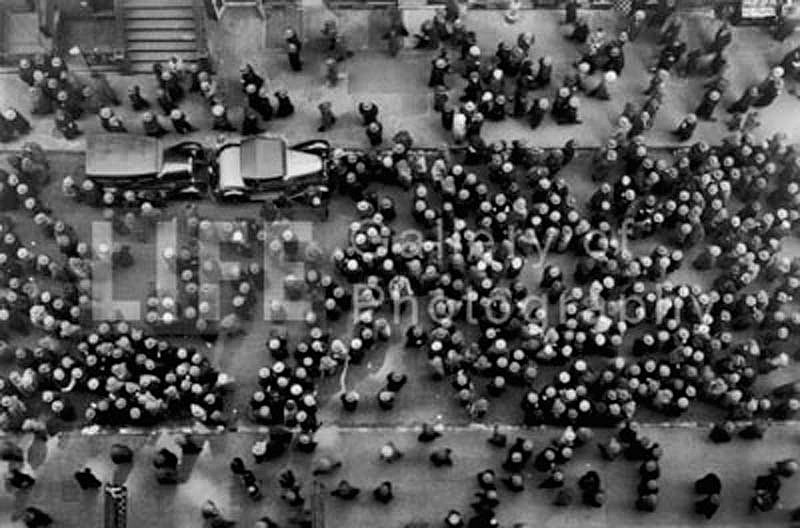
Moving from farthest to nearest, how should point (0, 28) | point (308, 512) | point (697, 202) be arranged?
1. point (0, 28)
2. point (697, 202)
3. point (308, 512)

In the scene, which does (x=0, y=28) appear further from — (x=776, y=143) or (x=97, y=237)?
(x=776, y=143)

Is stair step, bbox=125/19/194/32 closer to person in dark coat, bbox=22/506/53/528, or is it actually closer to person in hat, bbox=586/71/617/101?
person in hat, bbox=586/71/617/101

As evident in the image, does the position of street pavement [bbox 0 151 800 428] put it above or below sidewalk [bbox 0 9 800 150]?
below

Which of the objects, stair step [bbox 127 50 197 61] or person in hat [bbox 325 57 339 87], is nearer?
person in hat [bbox 325 57 339 87]

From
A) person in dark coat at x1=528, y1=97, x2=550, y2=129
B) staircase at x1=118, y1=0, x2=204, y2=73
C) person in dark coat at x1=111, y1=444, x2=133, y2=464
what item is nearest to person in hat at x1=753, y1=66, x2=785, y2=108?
person in dark coat at x1=528, y1=97, x2=550, y2=129

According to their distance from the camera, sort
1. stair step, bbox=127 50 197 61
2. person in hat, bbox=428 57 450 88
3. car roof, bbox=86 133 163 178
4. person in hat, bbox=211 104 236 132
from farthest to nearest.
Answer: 1. stair step, bbox=127 50 197 61
2. person in hat, bbox=428 57 450 88
3. person in hat, bbox=211 104 236 132
4. car roof, bbox=86 133 163 178

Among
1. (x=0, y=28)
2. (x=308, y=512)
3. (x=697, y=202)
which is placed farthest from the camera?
(x=0, y=28)

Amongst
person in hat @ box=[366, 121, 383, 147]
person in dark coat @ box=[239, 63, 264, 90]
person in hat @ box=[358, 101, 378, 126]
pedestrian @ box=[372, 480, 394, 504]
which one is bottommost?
pedestrian @ box=[372, 480, 394, 504]

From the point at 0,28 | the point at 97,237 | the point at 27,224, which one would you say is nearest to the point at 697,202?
the point at 97,237
